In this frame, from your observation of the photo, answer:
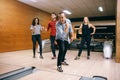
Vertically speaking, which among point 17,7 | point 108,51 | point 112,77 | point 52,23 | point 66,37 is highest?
point 17,7

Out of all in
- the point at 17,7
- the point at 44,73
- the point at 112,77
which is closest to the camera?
the point at 112,77

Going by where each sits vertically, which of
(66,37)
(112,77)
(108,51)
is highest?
(66,37)

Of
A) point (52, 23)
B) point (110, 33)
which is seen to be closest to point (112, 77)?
point (52, 23)

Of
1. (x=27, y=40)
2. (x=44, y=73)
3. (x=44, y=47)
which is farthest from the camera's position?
(x=27, y=40)

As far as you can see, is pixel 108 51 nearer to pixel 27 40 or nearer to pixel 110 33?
pixel 27 40

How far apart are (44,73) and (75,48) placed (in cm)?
603

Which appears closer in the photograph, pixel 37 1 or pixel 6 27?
pixel 6 27

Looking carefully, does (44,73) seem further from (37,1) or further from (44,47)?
(37,1)

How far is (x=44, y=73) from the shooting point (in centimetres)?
306

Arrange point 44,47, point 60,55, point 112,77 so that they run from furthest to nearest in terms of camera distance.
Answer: point 44,47 < point 60,55 < point 112,77

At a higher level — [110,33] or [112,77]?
[110,33]

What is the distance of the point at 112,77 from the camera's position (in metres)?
2.82

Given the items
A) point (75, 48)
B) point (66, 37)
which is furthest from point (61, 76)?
point (75, 48)

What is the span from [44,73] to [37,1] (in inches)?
234
